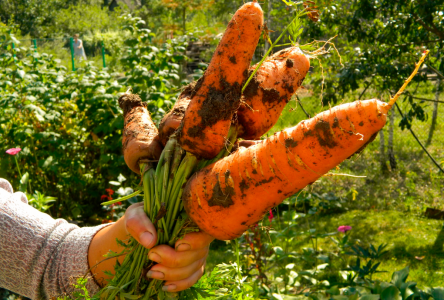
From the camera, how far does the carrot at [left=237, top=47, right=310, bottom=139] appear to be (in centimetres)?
124

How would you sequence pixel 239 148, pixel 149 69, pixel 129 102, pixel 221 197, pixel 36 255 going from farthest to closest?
pixel 149 69 → pixel 129 102 → pixel 36 255 → pixel 239 148 → pixel 221 197

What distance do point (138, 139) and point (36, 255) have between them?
53 centimetres

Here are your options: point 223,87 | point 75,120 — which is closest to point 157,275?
point 223,87

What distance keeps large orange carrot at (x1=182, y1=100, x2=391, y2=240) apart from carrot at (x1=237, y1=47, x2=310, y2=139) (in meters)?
0.15

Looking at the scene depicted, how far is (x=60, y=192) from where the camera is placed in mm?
3715

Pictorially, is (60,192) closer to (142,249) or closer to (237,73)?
(142,249)

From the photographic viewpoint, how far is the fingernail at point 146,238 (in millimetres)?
1053

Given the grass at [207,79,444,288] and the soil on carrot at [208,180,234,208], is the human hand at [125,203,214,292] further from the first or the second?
the grass at [207,79,444,288]

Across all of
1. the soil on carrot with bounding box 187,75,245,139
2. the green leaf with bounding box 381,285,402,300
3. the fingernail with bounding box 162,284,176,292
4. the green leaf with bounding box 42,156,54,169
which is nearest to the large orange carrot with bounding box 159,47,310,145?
the soil on carrot with bounding box 187,75,245,139

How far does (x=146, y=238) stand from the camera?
1.05 meters

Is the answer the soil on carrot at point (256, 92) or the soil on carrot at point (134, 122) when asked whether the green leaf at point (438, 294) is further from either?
the soil on carrot at point (134, 122)

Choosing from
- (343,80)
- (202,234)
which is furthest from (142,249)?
(343,80)

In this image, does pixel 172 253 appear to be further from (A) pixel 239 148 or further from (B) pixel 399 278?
(B) pixel 399 278

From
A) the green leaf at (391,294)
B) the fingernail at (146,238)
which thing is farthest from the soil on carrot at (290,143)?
the green leaf at (391,294)
